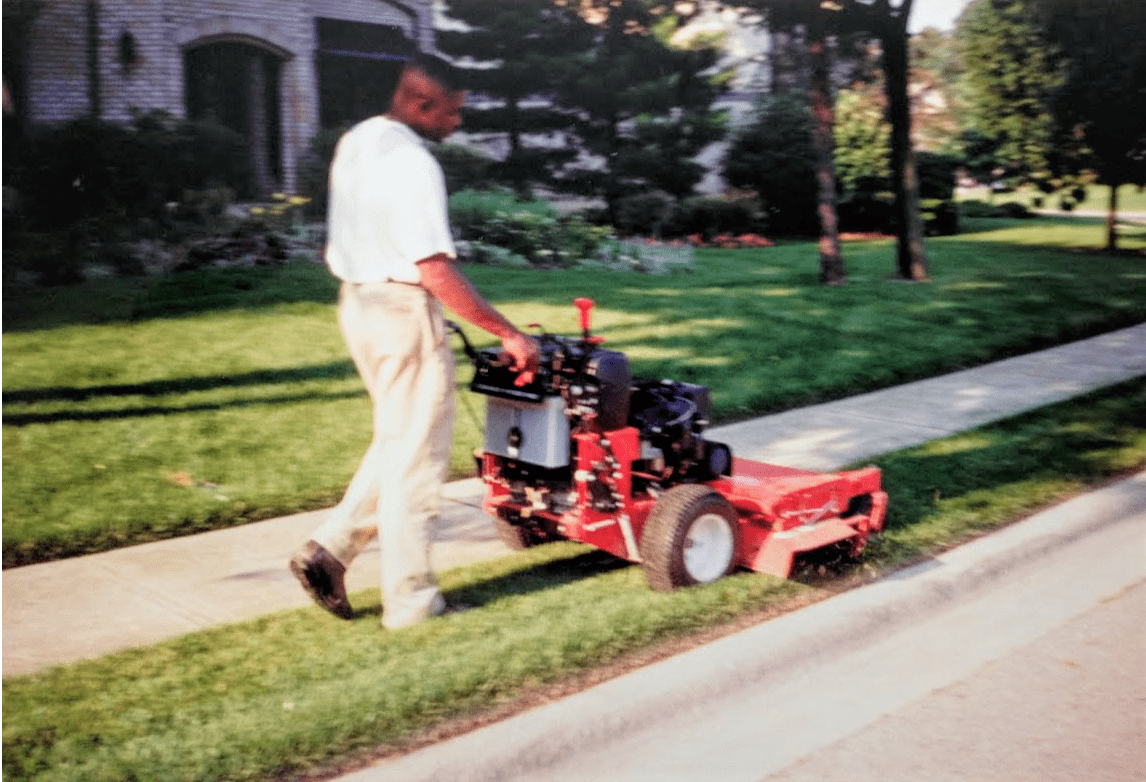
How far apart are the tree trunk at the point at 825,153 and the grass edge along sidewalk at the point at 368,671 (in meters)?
7.99

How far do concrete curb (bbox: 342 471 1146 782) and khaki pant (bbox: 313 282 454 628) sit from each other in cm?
79

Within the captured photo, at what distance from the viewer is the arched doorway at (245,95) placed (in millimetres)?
12078

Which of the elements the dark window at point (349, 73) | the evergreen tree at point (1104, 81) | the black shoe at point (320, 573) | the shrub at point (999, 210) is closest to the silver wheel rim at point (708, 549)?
the black shoe at point (320, 573)

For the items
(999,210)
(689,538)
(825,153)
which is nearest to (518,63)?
(825,153)

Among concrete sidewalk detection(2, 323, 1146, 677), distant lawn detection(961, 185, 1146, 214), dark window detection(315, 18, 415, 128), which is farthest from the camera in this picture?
distant lawn detection(961, 185, 1146, 214)

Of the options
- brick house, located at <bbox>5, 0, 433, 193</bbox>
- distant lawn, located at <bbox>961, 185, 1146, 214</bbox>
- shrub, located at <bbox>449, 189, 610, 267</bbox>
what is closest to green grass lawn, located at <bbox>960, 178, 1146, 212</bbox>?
distant lawn, located at <bbox>961, 185, 1146, 214</bbox>

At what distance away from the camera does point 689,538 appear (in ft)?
14.9

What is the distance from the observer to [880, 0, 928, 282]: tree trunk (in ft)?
45.3

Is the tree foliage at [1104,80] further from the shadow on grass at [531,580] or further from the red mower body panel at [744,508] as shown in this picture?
the shadow on grass at [531,580]

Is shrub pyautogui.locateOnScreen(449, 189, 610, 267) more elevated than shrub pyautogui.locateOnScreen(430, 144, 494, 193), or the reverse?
shrub pyautogui.locateOnScreen(430, 144, 494, 193)

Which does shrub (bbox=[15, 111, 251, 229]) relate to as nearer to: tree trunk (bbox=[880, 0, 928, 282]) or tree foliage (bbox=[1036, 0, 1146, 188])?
tree trunk (bbox=[880, 0, 928, 282])

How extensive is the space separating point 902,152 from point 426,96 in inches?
443

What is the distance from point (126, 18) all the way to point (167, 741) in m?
9.77

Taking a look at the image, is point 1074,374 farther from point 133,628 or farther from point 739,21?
point 133,628
